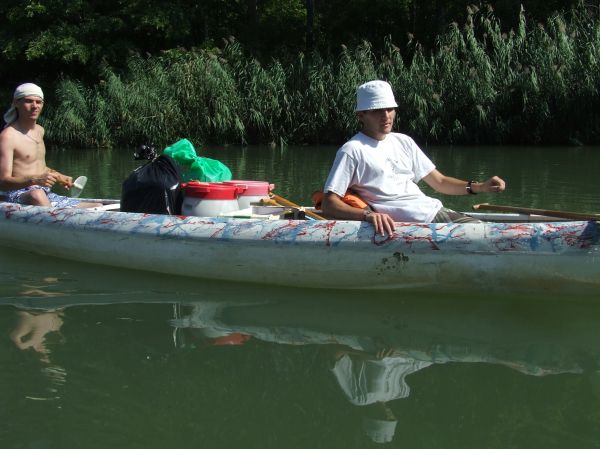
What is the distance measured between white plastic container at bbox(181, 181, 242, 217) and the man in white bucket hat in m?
0.97

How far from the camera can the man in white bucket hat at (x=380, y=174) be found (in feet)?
14.7

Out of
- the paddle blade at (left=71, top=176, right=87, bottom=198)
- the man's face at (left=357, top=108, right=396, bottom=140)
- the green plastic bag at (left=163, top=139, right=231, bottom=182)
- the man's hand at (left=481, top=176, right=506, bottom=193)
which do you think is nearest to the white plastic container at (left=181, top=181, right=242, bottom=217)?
the green plastic bag at (left=163, top=139, right=231, bottom=182)

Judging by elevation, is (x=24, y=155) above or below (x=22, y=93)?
below

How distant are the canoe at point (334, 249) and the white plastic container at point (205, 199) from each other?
25cm

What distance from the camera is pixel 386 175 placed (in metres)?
4.59

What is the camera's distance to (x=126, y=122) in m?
17.2

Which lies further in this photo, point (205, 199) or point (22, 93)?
point (22, 93)

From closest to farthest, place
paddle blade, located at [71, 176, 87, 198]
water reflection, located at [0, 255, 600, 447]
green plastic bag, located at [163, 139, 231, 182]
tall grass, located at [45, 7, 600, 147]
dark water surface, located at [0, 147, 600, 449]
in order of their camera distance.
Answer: dark water surface, located at [0, 147, 600, 449] < water reflection, located at [0, 255, 600, 447] < green plastic bag, located at [163, 139, 231, 182] < paddle blade, located at [71, 176, 87, 198] < tall grass, located at [45, 7, 600, 147]

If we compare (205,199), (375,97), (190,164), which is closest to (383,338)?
(375,97)

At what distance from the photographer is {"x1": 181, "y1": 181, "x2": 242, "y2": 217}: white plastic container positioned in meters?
5.39

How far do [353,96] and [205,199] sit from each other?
11688mm

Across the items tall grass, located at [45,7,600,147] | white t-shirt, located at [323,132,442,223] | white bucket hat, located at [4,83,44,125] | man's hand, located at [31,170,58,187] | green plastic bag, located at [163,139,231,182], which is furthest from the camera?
tall grass, located at [45,7,600,147]

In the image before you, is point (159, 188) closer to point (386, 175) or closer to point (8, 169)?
point (8, 169)

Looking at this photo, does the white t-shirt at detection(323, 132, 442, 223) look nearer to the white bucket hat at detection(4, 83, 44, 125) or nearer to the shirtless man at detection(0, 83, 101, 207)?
the shirtless man at detection(0, 83, 101, 207)
